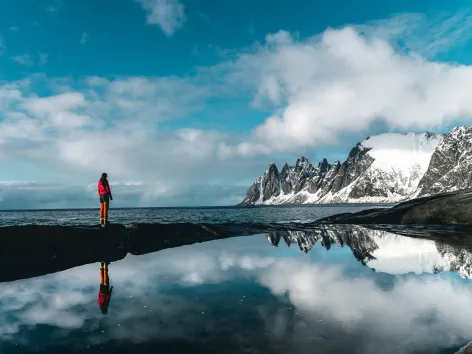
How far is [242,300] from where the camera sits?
10297 millimetres

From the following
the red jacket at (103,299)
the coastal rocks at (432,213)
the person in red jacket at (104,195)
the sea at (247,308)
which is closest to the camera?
the sea at (247,308)

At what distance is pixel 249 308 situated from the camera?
31.0 feet

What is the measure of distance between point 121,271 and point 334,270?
368 inches

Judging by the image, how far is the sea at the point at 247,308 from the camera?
712cm

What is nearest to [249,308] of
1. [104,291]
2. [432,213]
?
[104,291]

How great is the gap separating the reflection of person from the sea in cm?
13

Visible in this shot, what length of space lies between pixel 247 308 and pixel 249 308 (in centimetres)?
6

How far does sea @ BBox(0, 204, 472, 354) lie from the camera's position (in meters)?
7.12

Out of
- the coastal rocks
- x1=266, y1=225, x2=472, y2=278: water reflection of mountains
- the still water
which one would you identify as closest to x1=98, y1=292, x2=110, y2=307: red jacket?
the still water

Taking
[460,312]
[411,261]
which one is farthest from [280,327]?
[411,261]

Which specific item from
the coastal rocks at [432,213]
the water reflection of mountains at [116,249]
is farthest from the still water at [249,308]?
the coastal rocks at [432,213]

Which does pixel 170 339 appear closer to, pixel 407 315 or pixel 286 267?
pixel 407 315

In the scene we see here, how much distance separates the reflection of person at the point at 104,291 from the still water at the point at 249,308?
16cm

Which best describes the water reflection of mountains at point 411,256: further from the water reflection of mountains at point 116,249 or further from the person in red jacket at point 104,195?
the person in red jacket at point 104,195
